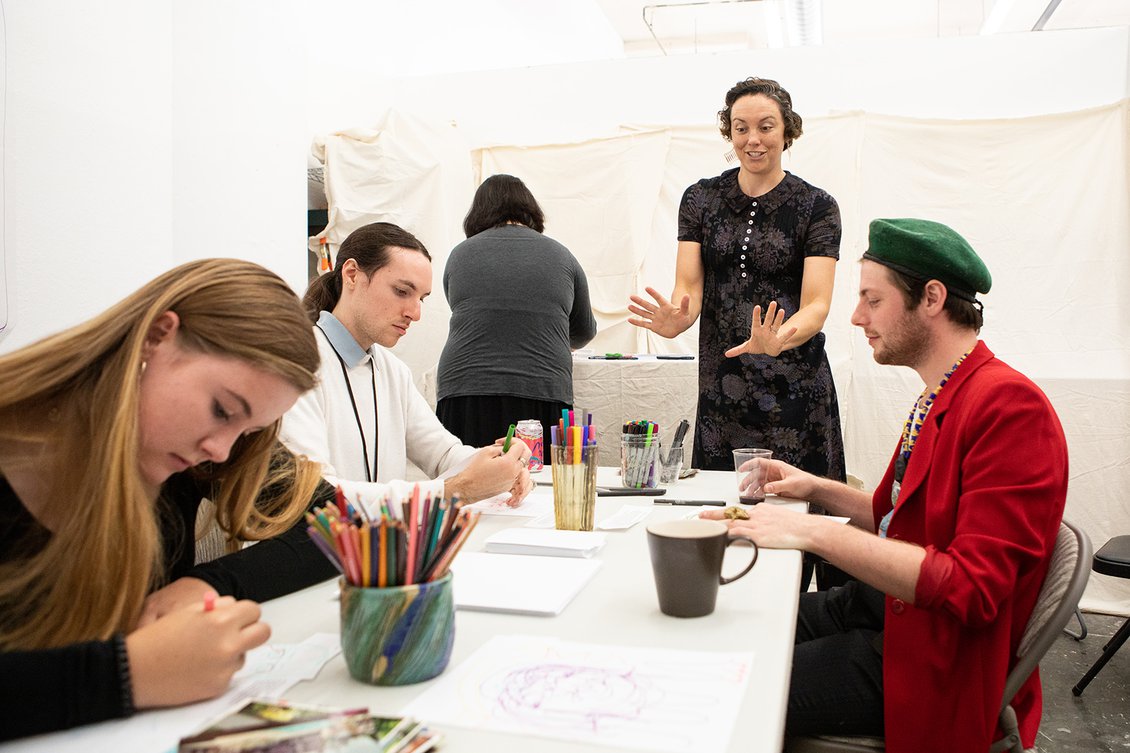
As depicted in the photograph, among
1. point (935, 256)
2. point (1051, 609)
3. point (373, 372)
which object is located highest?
point (935, 256)

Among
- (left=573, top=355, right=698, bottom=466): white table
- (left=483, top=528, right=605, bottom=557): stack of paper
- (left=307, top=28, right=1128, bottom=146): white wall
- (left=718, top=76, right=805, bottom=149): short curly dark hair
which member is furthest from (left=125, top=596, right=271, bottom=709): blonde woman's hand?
(left=307, top=28, right=1128, bottom=146): white wall

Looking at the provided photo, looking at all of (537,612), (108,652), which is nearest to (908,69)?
(537,612)

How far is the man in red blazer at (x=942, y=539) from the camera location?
3.72ft

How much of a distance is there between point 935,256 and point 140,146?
226 centimetres

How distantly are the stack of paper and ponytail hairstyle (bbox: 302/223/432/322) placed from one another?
35.4 inches

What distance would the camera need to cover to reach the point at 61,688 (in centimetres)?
69

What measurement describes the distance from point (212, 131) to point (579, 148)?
6.24 ft

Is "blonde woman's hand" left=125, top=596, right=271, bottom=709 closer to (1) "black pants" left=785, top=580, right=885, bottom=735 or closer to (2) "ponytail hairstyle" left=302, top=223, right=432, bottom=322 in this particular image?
(1) "black pants" left=785, top=580, right=885, bottom=735

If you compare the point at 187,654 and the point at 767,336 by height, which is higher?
the point at 767,336

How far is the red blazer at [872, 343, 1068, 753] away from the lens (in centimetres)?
112

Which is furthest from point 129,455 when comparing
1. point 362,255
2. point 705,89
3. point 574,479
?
point 705,89

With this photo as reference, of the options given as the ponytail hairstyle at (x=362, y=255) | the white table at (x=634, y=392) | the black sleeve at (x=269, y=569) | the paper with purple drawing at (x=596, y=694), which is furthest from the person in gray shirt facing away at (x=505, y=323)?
the paper with purple drawing at (x=596, y=694)

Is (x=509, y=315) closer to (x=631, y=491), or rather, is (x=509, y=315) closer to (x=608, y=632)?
(x=631, y=491)

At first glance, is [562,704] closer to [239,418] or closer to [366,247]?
[239,418]
